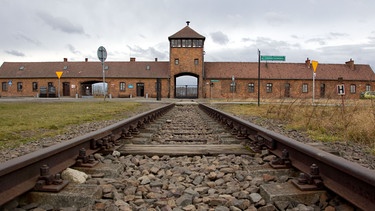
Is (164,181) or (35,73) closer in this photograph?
(164,181)

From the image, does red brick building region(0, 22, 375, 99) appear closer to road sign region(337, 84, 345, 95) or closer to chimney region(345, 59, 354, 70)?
chimney region(345, 59, 354, 70)

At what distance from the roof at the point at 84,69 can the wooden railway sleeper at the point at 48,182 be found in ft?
149

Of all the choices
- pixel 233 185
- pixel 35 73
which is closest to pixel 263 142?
pixel 233 185

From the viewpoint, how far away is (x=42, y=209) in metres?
2.19

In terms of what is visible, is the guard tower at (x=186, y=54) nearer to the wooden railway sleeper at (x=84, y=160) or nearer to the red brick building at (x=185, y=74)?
the red brick building at (x=185, y=74)

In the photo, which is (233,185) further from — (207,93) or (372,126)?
(207,93)

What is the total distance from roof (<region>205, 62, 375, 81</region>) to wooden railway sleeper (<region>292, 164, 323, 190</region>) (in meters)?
45.1

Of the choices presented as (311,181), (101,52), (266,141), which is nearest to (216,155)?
(266,141)

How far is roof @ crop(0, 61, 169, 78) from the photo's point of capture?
49156 millimetres

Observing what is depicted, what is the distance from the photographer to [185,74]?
4816 centimetres

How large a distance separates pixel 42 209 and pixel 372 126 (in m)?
5.79

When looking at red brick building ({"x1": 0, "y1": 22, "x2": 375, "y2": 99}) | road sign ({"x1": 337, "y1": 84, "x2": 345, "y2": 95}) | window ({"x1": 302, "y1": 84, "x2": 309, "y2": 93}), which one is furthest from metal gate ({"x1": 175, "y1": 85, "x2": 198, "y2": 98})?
road sign ({"x1": 337, "y1": 84, "x2": 345, "y2": 95})

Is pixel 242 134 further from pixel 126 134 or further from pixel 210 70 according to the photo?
pixel 210 70

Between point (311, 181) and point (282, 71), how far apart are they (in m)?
50.2
